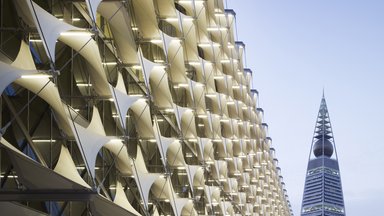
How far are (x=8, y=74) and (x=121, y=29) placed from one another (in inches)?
321

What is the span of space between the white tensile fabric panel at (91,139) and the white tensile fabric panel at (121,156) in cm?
97

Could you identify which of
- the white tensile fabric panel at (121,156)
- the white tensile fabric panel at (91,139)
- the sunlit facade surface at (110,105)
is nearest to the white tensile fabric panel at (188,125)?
the sunlit facade surface at (110,105)

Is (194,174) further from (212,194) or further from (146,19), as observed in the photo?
(146,19)

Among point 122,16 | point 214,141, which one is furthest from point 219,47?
point 122,16

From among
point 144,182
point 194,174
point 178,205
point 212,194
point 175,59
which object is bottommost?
point 144,182

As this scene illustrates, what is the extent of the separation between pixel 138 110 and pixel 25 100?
7078mm

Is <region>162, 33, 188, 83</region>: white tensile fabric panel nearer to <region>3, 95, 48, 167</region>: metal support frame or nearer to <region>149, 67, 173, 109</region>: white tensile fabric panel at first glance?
<region>149, 67, 173, 109</region>: white tensile fabric panel

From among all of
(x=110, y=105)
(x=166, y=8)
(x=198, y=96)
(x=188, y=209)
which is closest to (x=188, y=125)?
(x=198, y=96)

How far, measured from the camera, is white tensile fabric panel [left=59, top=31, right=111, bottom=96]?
1992 centimetres

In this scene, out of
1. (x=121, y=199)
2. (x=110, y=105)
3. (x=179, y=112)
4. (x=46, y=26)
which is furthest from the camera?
(x=179, y=112)

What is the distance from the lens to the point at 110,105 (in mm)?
26219

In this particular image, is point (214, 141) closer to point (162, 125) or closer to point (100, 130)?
point (162, 125)

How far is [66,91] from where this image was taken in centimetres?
2261

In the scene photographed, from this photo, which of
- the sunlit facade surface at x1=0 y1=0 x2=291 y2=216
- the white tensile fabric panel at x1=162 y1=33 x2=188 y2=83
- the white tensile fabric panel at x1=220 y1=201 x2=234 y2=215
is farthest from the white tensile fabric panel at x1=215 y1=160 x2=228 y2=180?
the white tensile fabric panel at x1=162 y1=33 x2=188 y2=83
